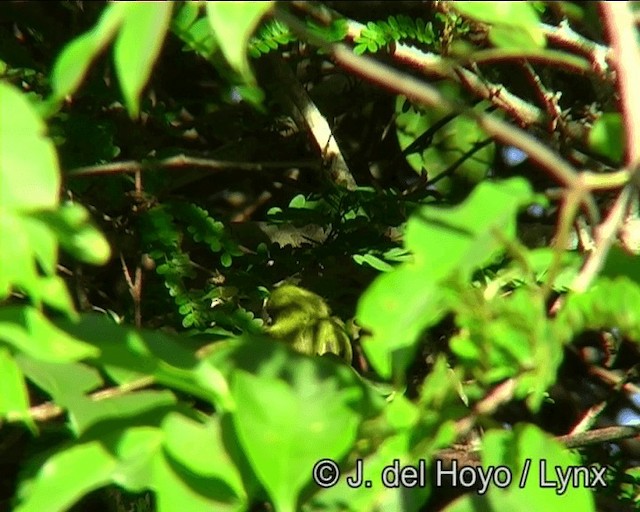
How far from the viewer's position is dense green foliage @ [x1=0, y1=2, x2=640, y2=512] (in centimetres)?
56

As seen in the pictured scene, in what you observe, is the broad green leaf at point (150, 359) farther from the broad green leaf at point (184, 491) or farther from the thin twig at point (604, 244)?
the thin twig at point (604, 244)

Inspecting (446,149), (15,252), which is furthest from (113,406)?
(446,149)

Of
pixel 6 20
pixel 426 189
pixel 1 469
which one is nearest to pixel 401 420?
pixel 426 189

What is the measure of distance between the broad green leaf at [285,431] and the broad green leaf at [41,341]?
0.09 meters

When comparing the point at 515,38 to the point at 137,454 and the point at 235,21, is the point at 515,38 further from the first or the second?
the point at 137,454

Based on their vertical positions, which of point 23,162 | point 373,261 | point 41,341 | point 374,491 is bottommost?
point 373,261

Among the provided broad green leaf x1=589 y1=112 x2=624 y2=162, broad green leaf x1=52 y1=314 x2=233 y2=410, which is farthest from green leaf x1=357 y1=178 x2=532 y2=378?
broad green leaf x1=589 y1=112 x2=624 y2=162

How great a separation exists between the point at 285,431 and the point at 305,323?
95 cm

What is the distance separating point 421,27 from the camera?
1.37 m

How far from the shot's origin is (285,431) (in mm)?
569

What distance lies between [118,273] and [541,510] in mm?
1322

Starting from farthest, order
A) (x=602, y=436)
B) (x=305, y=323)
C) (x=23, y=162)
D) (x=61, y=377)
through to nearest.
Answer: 1. (x=305, y=323)
2. (x=602, y=436)
3. (x=61, y=377)
4. (x=23, y=162)

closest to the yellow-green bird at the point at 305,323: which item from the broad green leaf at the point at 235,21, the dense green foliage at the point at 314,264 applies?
the dense green foliage at the point at 314,264

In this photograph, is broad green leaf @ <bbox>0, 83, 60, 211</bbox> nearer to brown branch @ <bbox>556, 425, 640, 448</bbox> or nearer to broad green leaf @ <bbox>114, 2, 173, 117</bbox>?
broad green leaf @ <bbox>114, 2, 173, 117</bbox>
